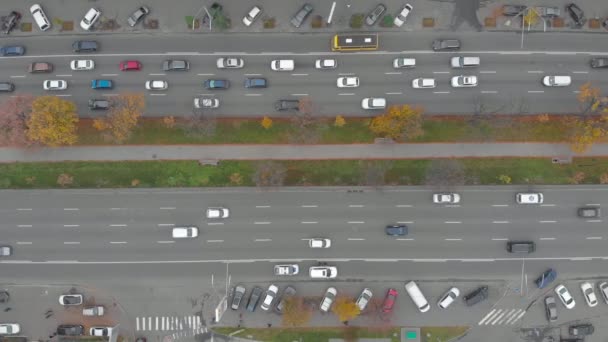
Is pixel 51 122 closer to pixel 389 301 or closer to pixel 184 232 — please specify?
pixel 184 232

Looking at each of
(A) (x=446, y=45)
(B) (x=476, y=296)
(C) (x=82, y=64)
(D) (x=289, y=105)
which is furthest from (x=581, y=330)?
(C) (x=82, y=64)

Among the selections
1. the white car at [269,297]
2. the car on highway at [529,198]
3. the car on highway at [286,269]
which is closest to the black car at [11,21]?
the car on highway at [286,269]

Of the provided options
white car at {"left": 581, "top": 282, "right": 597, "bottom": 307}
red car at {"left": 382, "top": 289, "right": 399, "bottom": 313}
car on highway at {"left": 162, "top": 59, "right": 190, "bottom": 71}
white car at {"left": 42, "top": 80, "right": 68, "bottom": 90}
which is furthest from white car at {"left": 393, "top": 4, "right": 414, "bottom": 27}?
white car at {"left": 42, "top": 80, "right": 68, "bottom": 90}

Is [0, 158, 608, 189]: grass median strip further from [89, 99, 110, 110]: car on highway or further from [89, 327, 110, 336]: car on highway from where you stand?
[89, 327, 110, 336]: car on highway

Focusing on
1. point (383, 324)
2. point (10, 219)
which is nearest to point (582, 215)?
point (383, 324)

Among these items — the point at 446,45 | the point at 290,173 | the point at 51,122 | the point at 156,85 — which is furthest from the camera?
the point at 290,173
